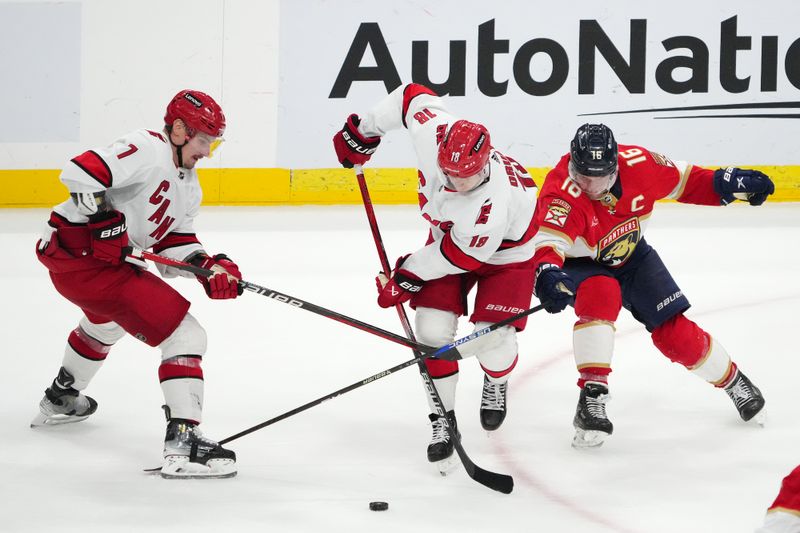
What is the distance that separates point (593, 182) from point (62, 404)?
1.95 metres

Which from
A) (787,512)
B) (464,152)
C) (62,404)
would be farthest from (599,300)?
(787,512)

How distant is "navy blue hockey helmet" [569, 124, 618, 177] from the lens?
11.9 feet

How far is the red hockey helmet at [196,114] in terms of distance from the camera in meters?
3.54

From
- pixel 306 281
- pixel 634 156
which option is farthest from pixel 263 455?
pixel 306 281

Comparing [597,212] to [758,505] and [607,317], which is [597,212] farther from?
[758,505]

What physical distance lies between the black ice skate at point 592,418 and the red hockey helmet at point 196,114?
1.46m

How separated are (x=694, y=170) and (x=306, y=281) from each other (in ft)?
8.14

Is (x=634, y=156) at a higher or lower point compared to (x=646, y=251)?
higher

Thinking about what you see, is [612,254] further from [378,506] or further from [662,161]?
[378,506]

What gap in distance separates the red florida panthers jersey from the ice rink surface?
0.64 meters

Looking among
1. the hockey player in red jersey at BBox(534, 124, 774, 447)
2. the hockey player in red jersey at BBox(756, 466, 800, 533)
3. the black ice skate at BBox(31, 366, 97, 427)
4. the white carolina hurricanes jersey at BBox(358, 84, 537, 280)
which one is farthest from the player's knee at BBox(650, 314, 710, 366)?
the hockey player in red jersey at BBox(756, 466, 800, 533)

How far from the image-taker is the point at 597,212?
150 inches

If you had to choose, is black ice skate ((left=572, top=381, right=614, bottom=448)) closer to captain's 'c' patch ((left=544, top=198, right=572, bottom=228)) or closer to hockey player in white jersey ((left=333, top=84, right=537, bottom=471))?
hockey player in white jersey ((left=333, top=84, right=537, bottom=471))

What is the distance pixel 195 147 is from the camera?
3.59m
